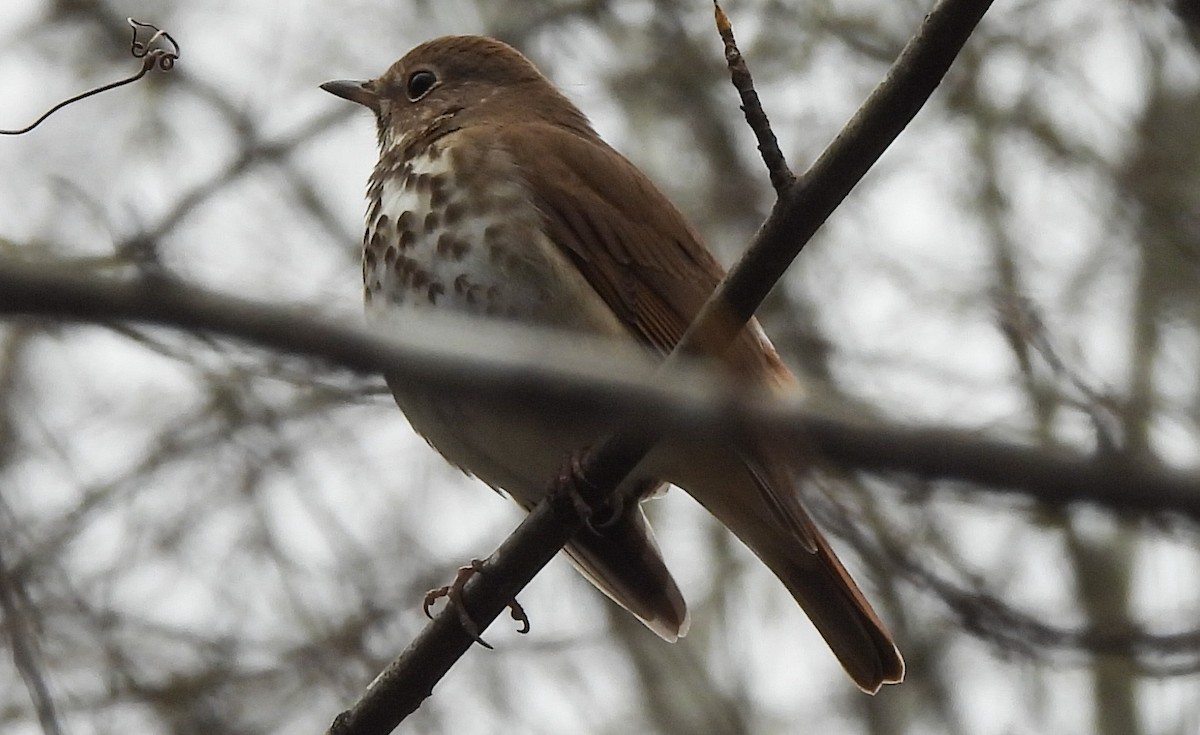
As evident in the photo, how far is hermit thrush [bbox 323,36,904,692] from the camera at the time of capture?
4641mm

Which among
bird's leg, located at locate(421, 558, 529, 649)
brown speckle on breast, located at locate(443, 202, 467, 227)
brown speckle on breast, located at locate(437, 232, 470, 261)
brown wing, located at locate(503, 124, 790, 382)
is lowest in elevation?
bird's leg, located at locate(421, 558, 529, 649)

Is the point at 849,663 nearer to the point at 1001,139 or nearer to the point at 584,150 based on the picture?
the point at 584,150

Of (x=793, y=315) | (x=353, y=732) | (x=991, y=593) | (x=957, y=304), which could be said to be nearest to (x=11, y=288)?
(x=353, y=732)

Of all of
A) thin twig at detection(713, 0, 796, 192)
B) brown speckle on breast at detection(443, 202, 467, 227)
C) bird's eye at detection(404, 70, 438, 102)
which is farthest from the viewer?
bird's eye at detection(404, 70, 438, 102)

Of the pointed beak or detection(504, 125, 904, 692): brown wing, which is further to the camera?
the pointed beak

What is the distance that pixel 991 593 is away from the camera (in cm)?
426

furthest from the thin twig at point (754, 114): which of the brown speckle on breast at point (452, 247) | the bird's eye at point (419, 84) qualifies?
the bird's eye at point (419, 84)

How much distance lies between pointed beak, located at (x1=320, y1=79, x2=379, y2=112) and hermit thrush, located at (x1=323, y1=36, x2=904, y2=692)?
81cm

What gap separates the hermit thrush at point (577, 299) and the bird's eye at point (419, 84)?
2.25 feet

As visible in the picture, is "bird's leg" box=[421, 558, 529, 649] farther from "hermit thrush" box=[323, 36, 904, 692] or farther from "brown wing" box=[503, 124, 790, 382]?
"brown wing" box=[503, 124, 790, 382]

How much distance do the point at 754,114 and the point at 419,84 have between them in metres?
2.79

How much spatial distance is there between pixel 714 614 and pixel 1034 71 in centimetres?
364

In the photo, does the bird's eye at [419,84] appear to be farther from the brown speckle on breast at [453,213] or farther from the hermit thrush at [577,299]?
the brown speckle on breast at [453,213]

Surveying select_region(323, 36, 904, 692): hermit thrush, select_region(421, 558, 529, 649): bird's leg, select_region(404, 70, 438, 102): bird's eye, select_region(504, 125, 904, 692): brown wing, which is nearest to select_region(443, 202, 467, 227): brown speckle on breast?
select_region(323, 36, 904, 692): hermit thrush
